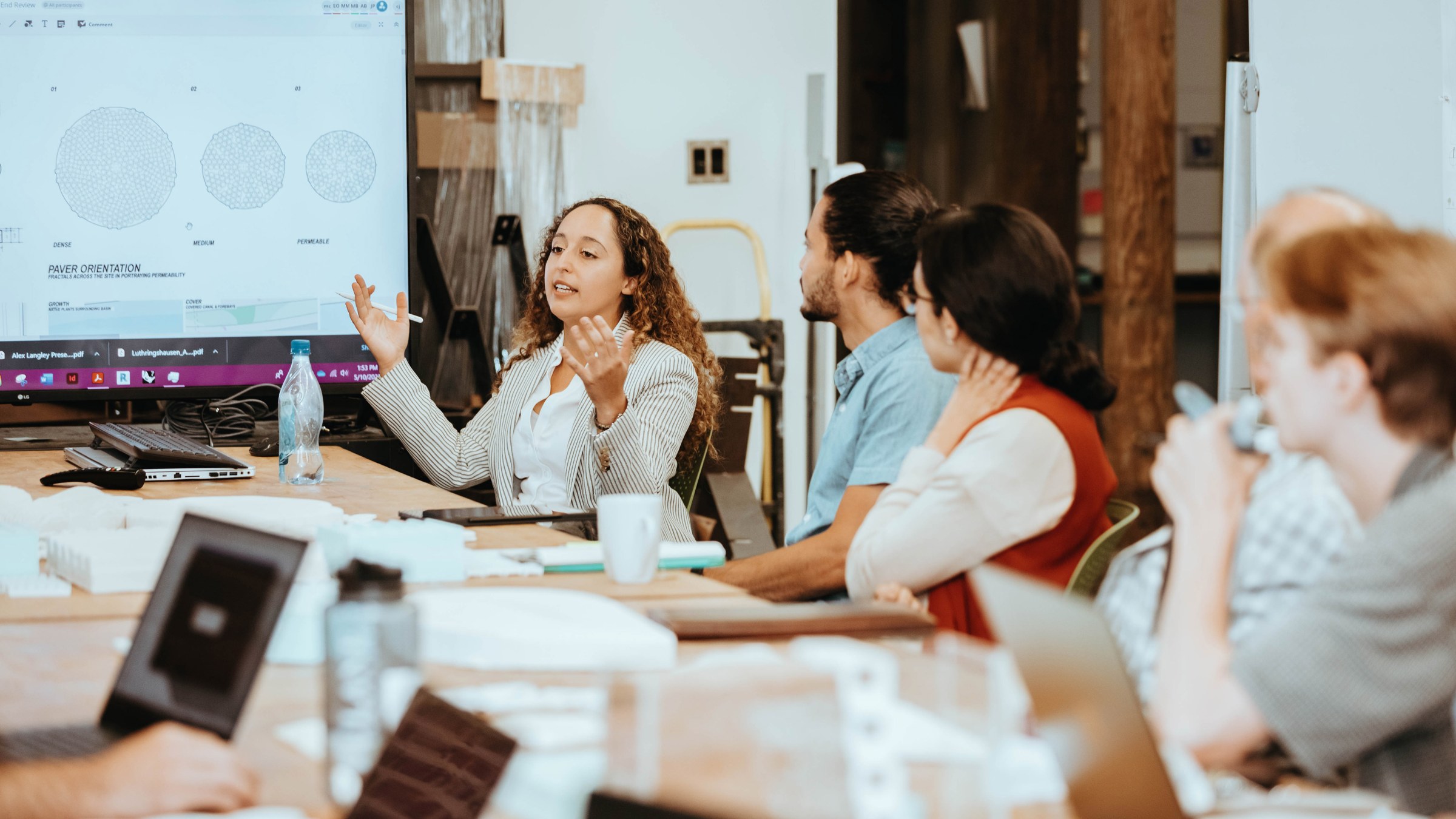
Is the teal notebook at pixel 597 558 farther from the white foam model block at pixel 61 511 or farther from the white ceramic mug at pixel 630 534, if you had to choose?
the white foam model block at pixel 61 511

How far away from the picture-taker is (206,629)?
3.01 ft

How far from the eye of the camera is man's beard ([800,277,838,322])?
2301mm

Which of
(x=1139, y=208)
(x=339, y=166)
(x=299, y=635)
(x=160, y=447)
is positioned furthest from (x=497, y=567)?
(x=1139, y=208)

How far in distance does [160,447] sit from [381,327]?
1.70ft

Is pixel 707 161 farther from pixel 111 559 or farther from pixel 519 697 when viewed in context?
pixel 519 697

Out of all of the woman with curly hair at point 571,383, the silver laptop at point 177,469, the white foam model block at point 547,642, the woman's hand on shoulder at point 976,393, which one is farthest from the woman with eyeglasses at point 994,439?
the silver laptop at point 177,469

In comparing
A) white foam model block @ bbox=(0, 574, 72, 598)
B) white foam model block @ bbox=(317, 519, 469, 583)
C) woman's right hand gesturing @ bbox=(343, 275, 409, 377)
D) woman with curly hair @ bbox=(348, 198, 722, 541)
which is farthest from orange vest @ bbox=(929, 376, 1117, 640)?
woman's right hand gesturing @ bbox=(343, 275, 409, 377)

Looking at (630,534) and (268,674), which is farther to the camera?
(630,534)

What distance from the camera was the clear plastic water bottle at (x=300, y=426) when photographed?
2.33 metres

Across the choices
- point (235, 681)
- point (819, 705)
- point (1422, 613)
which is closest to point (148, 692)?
point (235, 681)

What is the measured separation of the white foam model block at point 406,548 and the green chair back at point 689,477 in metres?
1.09

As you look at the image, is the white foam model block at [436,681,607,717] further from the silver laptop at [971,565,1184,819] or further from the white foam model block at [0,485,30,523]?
the white foam model block at [0,485,30,523]

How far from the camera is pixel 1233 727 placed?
89cm

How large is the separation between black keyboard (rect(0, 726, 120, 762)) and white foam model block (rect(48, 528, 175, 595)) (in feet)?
1.51
